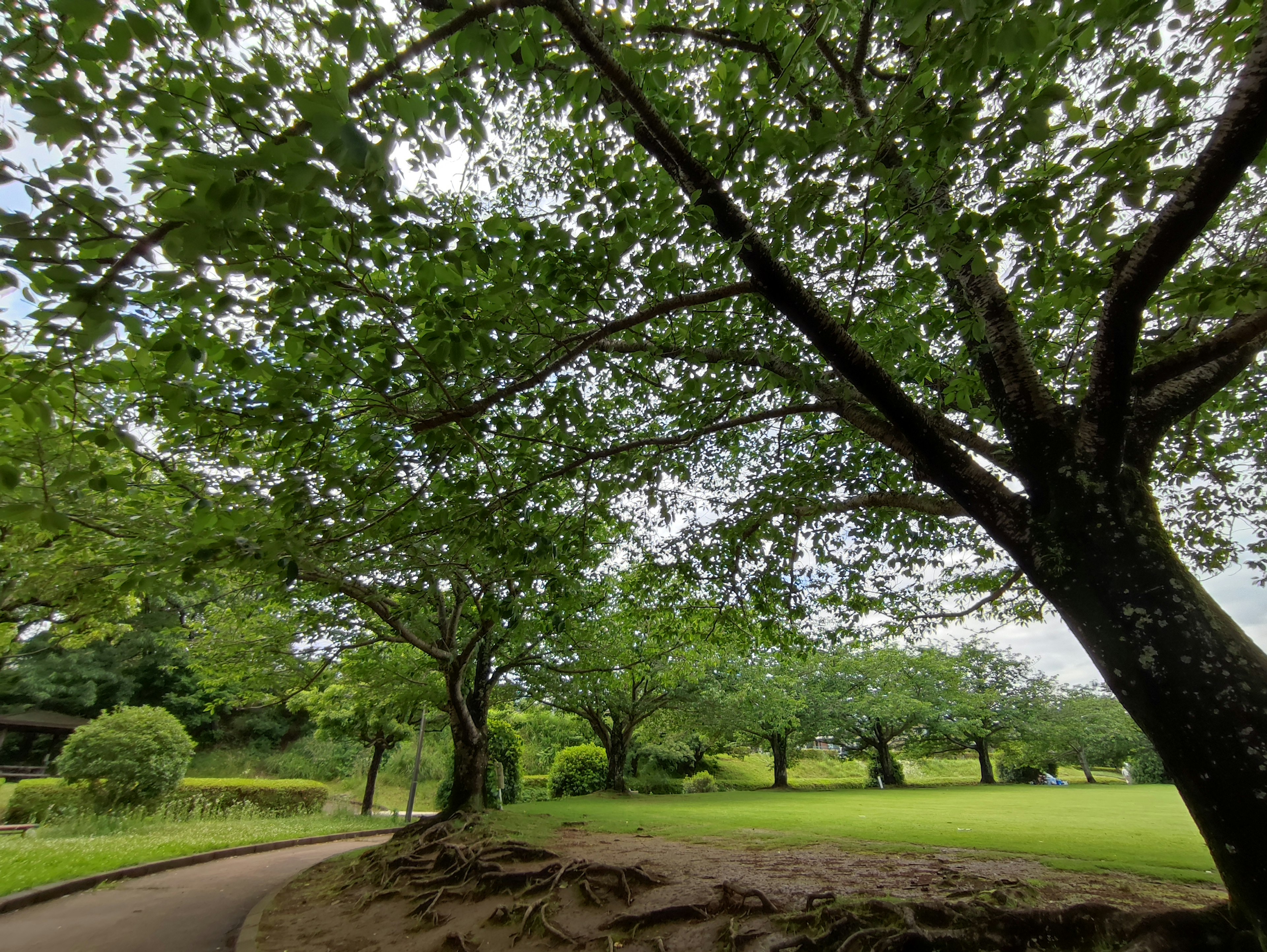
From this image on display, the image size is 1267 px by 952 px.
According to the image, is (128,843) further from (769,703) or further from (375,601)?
(769,703)

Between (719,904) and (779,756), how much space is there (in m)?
26.9

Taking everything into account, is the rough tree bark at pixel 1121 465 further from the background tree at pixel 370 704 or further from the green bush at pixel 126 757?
the green bush at pixel 126 757

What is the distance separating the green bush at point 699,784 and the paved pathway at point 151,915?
2175 cm

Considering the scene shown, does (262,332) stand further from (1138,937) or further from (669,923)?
(1138,937)

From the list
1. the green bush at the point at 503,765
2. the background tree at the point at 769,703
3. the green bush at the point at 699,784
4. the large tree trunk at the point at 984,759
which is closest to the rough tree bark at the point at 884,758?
the background tree at the point at 769,703

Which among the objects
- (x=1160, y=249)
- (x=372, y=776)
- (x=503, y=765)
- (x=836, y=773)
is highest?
(x=1160, y=249)

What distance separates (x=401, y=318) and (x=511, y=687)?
14744mm

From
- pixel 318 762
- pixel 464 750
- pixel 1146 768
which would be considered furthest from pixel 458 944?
pixel 1146 768

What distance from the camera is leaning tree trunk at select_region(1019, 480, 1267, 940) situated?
3189 mm

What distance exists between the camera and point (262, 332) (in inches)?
163

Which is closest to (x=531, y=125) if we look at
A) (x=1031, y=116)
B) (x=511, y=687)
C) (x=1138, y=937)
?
(x=1031, y=116)

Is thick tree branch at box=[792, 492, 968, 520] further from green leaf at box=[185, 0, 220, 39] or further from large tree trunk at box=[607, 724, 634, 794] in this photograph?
large tree trunk at box=[607, 724, 634, 794]

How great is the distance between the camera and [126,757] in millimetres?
15078

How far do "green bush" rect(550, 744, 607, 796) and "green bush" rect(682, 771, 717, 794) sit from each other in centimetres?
661
